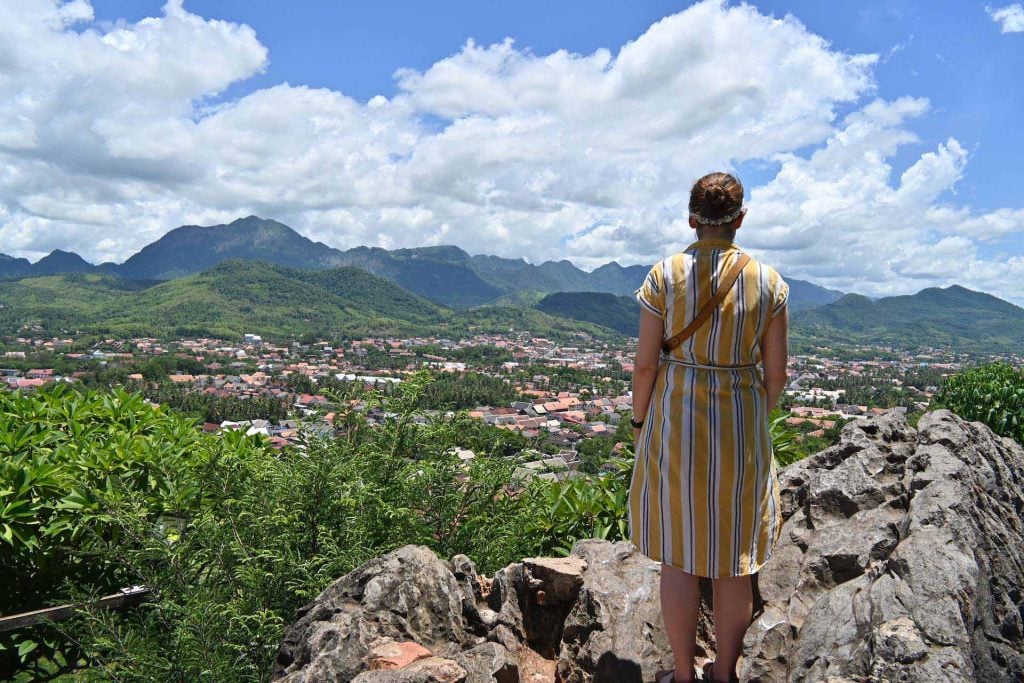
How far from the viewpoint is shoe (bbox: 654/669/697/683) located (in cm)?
228

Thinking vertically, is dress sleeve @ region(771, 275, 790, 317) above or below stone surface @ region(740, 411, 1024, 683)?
above

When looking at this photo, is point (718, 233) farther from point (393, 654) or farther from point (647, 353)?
point (393, 654)

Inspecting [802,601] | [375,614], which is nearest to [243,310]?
[375,614]

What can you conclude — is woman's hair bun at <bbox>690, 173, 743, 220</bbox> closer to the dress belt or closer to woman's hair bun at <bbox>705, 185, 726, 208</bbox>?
woman's hair bun at <bbox>705, 185, 726, 208</bbox>


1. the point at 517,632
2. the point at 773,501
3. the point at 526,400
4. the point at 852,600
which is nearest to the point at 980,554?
the point at 852,600

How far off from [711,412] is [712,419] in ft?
0.08

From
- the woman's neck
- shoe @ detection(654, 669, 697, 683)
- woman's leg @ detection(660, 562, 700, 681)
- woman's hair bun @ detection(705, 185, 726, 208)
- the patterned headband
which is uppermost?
woman's hair bun @ detection(705, 185, 726, 208)

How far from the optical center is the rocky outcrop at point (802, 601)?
1.83m

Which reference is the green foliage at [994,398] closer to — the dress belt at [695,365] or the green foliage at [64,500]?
the dress belt at [695,365]

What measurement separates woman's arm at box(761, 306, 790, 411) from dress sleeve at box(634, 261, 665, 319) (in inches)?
15.4

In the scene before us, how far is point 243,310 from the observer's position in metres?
143

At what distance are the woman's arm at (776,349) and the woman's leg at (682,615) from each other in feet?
2.66

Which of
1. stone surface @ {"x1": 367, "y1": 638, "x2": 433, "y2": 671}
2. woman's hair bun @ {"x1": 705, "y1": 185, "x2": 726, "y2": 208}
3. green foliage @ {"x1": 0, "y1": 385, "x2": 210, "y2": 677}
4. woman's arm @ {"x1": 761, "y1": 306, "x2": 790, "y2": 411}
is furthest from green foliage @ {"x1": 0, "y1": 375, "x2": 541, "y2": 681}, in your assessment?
woman's hair bun @ {"x1": 705, "y1": 185, "x2": 726, "y2": 208}

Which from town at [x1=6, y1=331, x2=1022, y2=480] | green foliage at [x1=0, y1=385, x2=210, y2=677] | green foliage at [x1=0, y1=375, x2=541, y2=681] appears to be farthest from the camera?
town at [x1=6, y1=331, x2=1022, y2=480]
